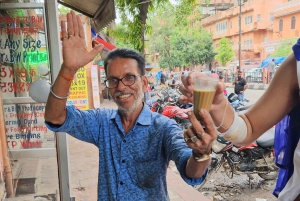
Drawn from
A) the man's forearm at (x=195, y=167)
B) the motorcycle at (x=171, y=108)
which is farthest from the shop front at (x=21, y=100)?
the motorcycle at (x=171, y=108)

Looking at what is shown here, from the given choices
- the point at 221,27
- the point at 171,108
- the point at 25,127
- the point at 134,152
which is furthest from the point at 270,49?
the point at 134,152

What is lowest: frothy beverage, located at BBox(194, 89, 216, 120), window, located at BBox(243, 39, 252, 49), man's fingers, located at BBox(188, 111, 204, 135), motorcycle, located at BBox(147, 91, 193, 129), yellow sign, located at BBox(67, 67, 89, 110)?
motorcycle, located at BBox(147, 91, 193, 129)

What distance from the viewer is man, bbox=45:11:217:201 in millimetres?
1416

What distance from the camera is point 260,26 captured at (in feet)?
99.4

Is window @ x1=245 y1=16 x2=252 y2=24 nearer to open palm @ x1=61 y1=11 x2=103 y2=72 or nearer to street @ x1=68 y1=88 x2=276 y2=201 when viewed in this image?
street @ x1=68 y1=88 x2=276 y2=201

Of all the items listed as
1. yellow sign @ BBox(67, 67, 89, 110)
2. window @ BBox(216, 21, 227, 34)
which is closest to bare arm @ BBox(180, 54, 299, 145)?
yellow sign @ BBox(67, 67, 89, 110)

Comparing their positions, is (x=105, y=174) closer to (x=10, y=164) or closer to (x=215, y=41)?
(x=10, y=164)

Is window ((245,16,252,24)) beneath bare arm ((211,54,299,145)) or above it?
above

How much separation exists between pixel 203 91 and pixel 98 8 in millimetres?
2853

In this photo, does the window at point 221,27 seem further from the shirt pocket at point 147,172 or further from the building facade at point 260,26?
the shirt pocket at point 147,172

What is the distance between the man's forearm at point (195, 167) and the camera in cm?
114

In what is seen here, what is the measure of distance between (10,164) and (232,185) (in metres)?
3.32

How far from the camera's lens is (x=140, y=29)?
7.25m

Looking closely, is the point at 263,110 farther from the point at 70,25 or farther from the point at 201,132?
the point at 70,25
